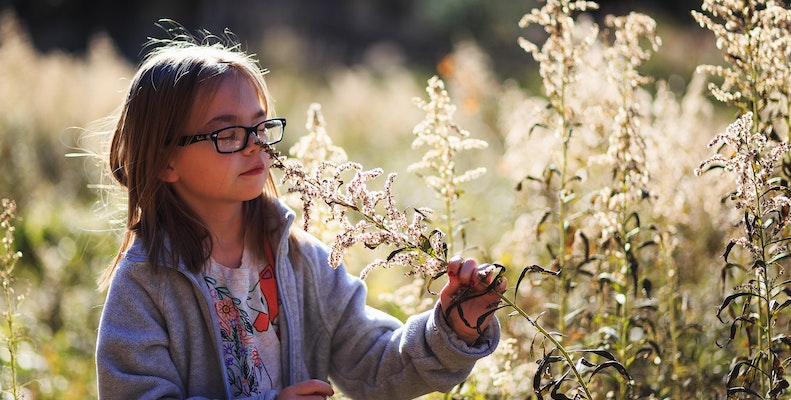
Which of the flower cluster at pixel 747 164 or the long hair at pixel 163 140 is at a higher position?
the flower cluster at pixel 747 164

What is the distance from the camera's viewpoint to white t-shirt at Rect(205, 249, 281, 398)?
2598 mm

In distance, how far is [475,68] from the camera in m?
8.17

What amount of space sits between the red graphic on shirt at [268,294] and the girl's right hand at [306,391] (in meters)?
0.29

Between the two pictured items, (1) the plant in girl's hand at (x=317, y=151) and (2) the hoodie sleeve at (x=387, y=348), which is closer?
(2) the hoodie sleeve at (x=387, y=348)

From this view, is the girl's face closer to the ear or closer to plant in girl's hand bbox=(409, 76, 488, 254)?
the ear

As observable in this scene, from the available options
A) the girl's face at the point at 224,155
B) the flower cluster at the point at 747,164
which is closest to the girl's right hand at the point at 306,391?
the girl's face at the point at 224,155

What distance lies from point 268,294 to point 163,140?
22.1 inches

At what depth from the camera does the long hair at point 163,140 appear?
8.36 feet

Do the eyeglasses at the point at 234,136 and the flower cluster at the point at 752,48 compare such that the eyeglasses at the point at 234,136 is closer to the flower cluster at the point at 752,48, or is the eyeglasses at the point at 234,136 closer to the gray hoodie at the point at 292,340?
the gray hoodie at the point at 292,340

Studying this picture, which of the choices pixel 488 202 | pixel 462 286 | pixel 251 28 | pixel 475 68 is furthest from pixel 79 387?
pixel 251 28

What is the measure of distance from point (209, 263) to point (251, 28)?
745 inches

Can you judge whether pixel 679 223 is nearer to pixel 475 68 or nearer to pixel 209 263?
pixel 209 263

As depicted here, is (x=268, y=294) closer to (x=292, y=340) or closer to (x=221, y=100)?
(x=292, y=340)

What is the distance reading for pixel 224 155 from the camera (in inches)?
98.0
